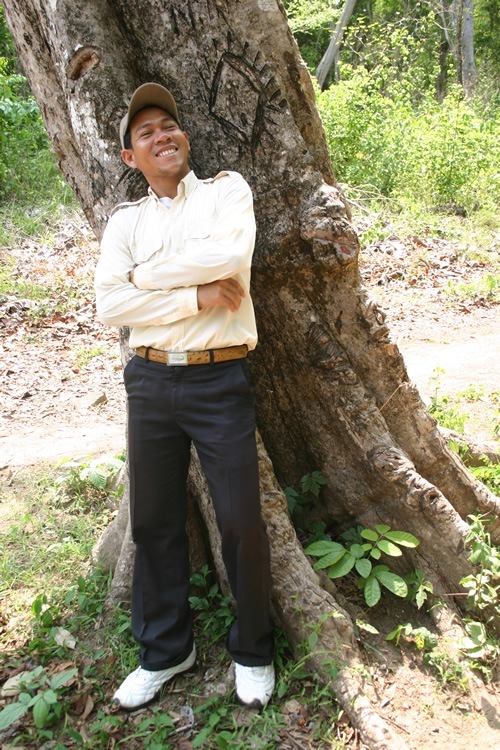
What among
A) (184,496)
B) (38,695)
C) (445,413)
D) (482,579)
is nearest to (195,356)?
(184,496)

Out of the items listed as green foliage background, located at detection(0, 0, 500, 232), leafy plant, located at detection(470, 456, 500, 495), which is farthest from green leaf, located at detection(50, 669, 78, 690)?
green foliage background, located at detection(0, 0, 500, 232)

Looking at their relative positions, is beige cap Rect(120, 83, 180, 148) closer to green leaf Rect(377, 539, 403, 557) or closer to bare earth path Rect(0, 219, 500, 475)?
green leaf Rect(377, 539, 403, 557)

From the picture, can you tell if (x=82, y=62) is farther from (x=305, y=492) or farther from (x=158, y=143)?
(x=305, y=492)

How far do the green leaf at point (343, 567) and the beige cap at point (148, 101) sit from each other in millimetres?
2313

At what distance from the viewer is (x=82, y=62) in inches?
118

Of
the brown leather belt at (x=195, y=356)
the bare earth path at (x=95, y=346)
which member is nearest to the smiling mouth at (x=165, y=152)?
the brown leather belt at (x=195, y=356)

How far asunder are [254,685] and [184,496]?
903mm

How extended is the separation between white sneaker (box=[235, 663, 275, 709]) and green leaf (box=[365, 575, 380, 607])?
0.62 metres

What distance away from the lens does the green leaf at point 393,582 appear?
3211 mm

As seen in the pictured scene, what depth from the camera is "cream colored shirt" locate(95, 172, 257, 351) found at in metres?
2.60

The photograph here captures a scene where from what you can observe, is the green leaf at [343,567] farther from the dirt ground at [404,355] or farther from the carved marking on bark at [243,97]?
the carved marking on bark at [243,97]

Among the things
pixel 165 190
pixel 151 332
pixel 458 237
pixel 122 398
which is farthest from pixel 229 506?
pixel 458 237

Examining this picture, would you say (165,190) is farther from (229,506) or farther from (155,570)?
(155,570)

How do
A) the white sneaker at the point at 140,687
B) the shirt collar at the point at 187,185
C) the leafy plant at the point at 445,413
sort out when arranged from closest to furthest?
the shirt collar at the point at 187,185, the white sneaker at the point at 140,687, the leafy plant at the point at 445,413
